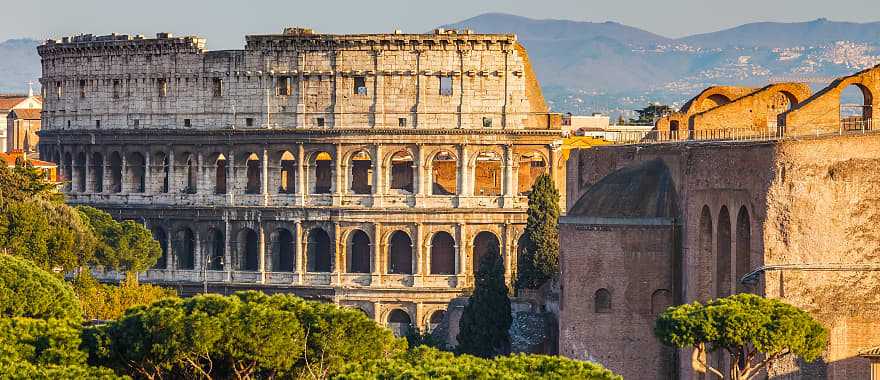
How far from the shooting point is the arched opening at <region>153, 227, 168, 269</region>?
117312 millimetres

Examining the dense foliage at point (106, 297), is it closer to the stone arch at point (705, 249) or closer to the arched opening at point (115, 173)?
the stone arch at point (705, 249)

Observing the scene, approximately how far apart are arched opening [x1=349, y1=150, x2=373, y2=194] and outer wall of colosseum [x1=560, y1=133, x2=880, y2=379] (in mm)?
33115

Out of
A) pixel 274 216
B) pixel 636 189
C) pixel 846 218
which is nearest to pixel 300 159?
pixel 274 216

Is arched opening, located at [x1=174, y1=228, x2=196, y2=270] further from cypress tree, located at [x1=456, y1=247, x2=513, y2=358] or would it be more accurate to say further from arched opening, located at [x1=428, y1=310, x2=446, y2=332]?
cypress tree, located at [x1=456, y1=247, x2=513, y2=358]

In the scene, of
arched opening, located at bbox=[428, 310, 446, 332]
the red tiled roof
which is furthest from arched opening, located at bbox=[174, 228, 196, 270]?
the red tiled roof

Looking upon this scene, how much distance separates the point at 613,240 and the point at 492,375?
99.6ft

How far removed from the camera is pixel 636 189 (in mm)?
81750

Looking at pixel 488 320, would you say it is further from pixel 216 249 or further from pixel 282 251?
pixel 216 249

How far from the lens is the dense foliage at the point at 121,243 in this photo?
10606cm

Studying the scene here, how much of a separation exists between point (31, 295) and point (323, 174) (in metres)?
49.4

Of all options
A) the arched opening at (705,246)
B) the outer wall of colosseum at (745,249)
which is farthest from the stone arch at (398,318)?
the arched opening at (705,246)

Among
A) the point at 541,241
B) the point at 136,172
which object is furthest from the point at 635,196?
the point at 136,172

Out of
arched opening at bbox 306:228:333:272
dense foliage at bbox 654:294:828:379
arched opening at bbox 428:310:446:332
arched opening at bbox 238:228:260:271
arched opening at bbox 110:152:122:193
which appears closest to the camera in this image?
dense foliage at bbox 654:294:828:379

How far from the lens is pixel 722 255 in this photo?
74250 mm
